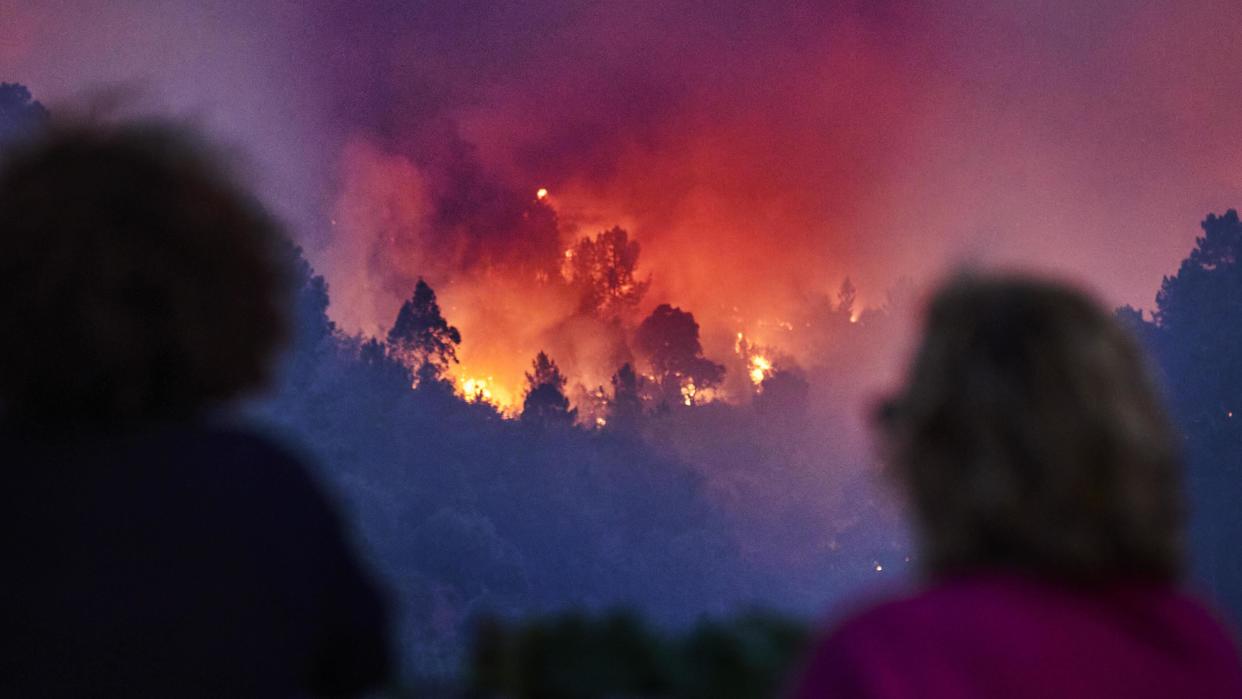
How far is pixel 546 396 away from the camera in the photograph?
58000 mm

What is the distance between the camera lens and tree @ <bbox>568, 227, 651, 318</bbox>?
202 ft

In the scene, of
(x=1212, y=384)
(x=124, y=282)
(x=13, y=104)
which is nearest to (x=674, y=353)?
(x=1212, y=384)

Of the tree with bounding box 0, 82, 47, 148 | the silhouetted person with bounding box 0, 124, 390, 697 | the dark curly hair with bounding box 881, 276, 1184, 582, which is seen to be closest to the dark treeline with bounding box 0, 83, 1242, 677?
the tree with bounding box 0, 82, 47, 148

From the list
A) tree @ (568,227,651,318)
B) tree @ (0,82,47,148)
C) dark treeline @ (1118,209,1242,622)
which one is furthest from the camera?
tree @ (568,227,651,318)

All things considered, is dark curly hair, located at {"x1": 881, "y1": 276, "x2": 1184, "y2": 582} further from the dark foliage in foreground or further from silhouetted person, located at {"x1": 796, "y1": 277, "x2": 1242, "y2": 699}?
the dark foliage in foreground

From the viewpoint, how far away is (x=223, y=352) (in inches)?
57.1

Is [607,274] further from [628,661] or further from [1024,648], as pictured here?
[1024,648]

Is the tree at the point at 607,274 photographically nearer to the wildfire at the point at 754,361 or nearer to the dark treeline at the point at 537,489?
the dark treeline at the point at 537,489

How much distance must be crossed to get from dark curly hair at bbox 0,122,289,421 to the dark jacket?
8 cm

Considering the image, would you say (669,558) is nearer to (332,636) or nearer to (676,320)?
(676,320)

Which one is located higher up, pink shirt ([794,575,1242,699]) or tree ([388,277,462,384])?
tree ([388,277,462,384])

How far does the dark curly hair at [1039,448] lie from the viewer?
3.58 ft

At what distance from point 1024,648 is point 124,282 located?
3.81 ft

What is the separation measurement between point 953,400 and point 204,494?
35.1 inches
